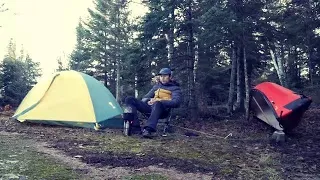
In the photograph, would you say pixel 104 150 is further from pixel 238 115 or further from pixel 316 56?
pixel 316 56

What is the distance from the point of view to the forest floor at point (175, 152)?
12.9 feet

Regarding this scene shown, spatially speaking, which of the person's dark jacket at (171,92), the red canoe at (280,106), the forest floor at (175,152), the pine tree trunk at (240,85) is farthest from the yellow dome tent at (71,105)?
the pine tree trunk at (240,85)

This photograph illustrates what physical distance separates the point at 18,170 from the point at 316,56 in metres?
14.1

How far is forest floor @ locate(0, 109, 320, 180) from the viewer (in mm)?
3932

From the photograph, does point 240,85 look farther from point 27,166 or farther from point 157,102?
point 27,166

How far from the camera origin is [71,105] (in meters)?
7.64

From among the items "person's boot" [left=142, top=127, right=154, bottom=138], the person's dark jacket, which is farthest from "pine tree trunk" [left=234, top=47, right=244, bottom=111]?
"person's boot" [left=142, top=127, right=154, bottom=138]

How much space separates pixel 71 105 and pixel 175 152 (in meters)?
3.51

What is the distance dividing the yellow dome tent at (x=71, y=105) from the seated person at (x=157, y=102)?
1.06 metres

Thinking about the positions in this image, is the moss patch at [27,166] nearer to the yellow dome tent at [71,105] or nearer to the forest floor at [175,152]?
the forest floor at [175,152]

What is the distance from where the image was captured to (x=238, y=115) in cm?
977

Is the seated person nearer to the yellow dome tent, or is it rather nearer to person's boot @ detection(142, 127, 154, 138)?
person's boot @ detection(142, 127, 154, 138)

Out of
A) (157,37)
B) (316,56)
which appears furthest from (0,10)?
(316,56)

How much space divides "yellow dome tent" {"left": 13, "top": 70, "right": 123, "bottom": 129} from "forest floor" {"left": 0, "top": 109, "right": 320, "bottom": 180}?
0.25m
